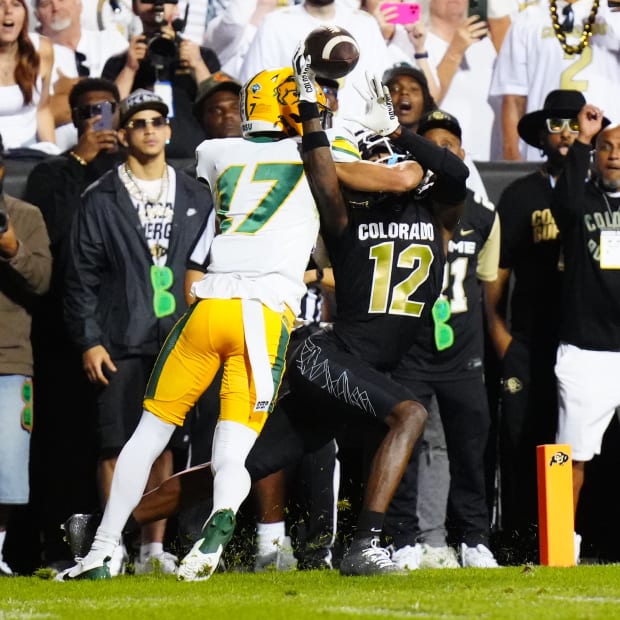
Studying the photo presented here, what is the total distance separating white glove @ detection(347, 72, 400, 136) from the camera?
5.94 metres

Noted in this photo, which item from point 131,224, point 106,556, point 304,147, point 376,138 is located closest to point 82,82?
point 131,224

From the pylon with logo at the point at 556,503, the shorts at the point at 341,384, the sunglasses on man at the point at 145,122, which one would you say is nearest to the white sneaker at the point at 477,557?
the pylon with logo at the point at 556,503

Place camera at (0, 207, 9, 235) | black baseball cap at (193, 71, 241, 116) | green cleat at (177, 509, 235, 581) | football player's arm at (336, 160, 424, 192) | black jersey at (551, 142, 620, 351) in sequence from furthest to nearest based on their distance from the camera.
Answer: black baseball cap at (193, 71, 241, 116), black jersey at (551, 142, 620, 351), camera at (0, 207, 9, 235), football player's arm at (336, 160, 424, 192), green cleat at (177, 509, 235, 581)

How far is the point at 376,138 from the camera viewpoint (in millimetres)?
6547

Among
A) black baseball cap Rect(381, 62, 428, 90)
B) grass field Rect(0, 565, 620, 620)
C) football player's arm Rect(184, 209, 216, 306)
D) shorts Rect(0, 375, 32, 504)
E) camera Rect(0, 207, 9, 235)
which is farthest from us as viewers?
black baseball cap Rect(381, 62, 428, 90)

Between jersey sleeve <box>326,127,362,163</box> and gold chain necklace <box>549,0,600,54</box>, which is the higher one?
gold chain necklace <box>549,0,600,54</box>

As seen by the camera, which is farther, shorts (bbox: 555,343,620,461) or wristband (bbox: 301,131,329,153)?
shorts (bbox: 555,343,620,461)

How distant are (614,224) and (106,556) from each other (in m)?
3.38

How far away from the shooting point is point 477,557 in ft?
23.3

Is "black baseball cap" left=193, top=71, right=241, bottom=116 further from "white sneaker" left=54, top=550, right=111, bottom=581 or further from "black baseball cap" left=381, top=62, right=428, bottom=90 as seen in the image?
"white sneaker" left=54, top=550, right=111, bottom=581

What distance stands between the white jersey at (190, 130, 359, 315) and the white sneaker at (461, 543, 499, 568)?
2026 mm

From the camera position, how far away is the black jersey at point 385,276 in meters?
6.05

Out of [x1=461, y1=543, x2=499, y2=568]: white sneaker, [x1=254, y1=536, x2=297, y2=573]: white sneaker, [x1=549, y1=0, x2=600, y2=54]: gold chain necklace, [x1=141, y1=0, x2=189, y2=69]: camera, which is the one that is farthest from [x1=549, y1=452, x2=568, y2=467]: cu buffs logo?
[x1=549, y1=0, x2=600, y2=54]: gold chain necklace

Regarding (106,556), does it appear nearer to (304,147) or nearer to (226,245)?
(226,245)
